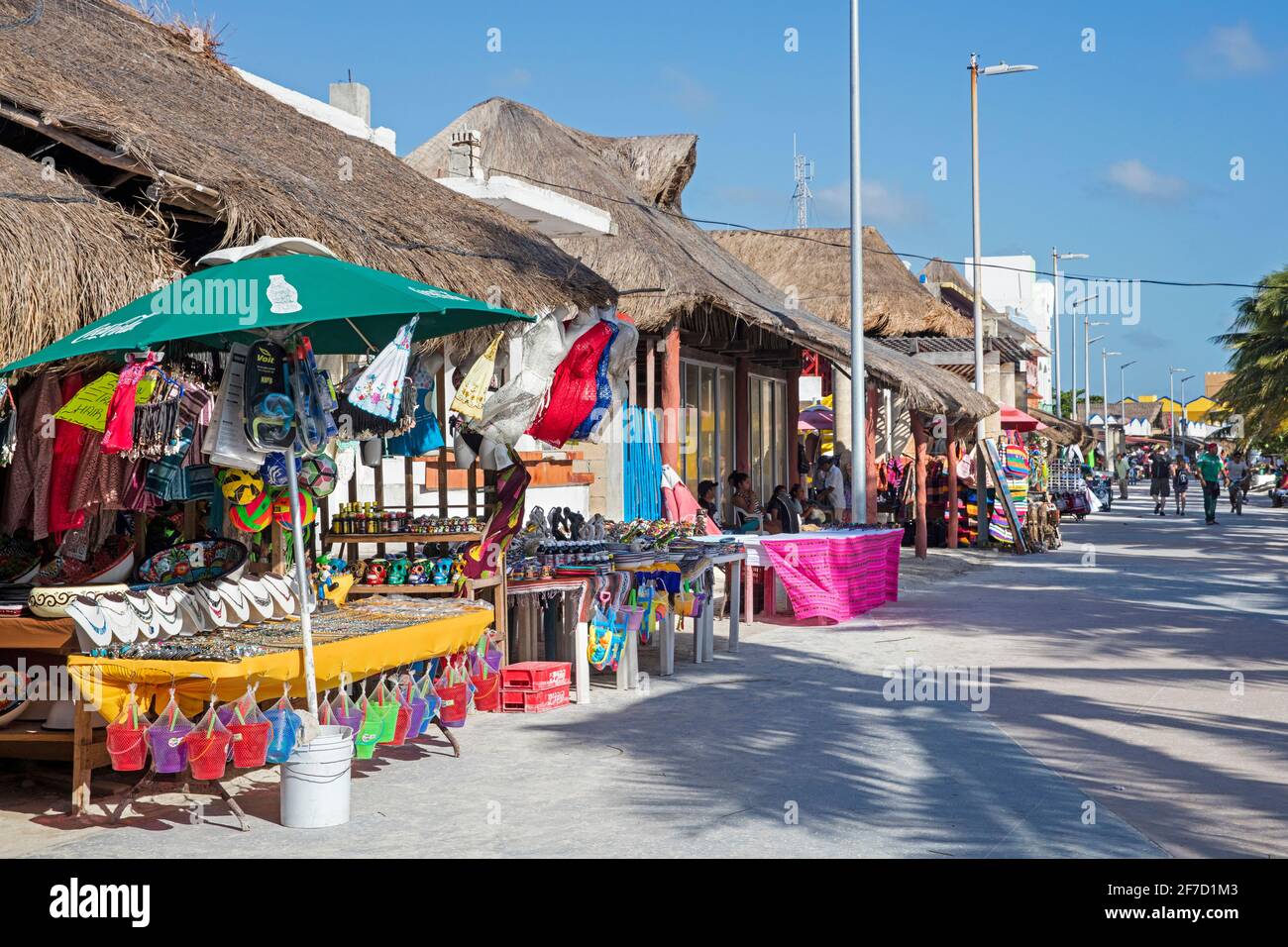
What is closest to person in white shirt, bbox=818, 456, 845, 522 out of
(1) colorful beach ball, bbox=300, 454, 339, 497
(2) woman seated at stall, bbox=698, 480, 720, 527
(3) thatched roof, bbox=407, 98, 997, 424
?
(3) thatched roof, bbox=407, 98, 997, 424

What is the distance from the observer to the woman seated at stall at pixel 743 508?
15.9m

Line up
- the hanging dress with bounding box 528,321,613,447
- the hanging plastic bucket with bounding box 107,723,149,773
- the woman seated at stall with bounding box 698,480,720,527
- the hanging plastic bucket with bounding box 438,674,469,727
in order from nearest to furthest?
1. the hanging plastic bucket with bounding box 107,723,149,773
2. the hanging plastic bucket with bounding box 438,674,469,727
3. the hanging dress with bounding box 528,321,613,447
4. the woman seated at stall with bounding box 698,480,720,527

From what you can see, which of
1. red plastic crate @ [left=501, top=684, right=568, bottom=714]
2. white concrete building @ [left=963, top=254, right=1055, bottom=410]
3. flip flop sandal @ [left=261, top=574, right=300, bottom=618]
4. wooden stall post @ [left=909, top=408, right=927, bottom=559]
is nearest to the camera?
flip flop sandal @ [left=261, top=574, right=300, bottom=618]

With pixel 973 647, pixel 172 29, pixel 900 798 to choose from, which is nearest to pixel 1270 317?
pixel 973 647

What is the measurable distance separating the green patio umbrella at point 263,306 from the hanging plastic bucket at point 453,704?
3.38 feet

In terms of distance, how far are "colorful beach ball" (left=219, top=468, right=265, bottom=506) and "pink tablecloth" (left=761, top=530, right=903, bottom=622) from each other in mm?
6657

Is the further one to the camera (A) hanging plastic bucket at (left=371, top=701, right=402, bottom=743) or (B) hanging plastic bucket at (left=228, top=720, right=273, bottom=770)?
(A) hanging plastic bucket at (left=371, top=701, right=402, bottom=743)

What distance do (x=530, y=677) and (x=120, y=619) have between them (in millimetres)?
3218

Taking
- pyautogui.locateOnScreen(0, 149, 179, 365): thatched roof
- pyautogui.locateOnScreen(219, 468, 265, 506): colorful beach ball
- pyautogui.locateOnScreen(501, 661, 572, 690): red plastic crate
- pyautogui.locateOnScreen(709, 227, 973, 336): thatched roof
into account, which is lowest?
pyautogui.locateOnScreen(501, 661, 572, 690): red plastic crate

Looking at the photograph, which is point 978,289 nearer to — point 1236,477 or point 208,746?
point 1236,477

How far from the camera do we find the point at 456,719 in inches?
300

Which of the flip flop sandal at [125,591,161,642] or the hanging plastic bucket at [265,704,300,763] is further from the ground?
the flip flop sandal at [125,591,161,642]

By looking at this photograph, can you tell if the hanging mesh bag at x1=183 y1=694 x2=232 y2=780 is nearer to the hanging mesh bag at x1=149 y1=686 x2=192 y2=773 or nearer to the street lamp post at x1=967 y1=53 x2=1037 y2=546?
the hanging mesh bag at x1=149 y1=686 x2=192 y2=773

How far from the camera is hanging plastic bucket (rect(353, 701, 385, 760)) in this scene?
22.0ft
